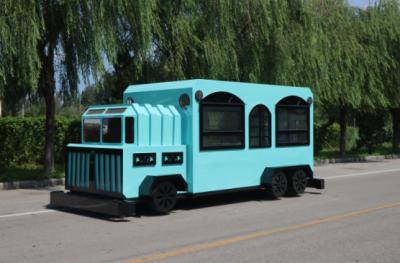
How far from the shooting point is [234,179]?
10.2m

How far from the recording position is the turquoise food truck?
28.9 feet

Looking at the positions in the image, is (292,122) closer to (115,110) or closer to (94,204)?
(115,110)

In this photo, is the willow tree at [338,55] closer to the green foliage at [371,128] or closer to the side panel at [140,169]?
the green foliage at [371,128]

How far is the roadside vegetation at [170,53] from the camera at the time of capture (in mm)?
13008

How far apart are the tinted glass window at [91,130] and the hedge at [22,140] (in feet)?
27.8

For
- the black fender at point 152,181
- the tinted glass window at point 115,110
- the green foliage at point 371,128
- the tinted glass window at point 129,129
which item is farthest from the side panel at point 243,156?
the green foliage at point 371,128

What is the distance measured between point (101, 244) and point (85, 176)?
8.55 ft

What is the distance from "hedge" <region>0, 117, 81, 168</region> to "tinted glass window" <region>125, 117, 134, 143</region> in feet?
32.0

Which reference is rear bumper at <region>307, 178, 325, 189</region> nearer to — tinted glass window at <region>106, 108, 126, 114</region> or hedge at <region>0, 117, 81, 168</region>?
tinted glass window at <region>106, 108, 126, 114</region>

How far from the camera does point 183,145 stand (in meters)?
9.46

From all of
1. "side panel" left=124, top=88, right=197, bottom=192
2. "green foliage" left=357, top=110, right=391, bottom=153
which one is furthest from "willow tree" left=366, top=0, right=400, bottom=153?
"side panel" left=124, top=88, right=197, bottom=192

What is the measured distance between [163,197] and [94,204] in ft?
3.89

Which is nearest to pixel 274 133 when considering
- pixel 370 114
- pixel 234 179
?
pixel 234 179

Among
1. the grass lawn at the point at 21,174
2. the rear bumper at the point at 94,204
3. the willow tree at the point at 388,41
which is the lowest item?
the rear bumper at the point at 94,204
